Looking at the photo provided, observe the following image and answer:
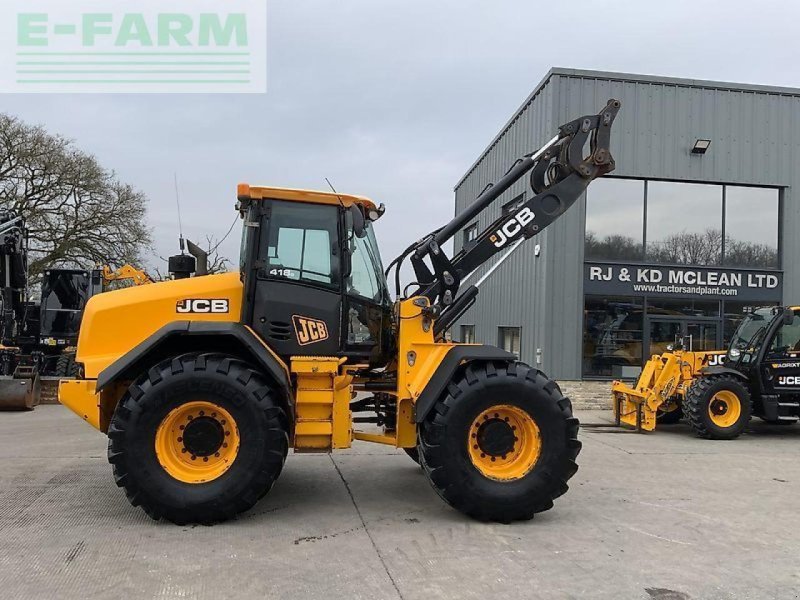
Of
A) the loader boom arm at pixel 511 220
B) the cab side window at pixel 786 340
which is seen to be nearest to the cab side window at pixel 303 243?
the loader boom arm at pixel 511 220

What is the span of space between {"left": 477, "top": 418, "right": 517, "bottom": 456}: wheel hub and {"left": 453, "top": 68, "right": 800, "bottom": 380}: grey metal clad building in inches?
334

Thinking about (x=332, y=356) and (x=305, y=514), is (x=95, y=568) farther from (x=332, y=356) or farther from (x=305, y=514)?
(x=332, y=356)

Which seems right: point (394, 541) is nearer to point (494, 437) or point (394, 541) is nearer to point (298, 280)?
point (494, 437)

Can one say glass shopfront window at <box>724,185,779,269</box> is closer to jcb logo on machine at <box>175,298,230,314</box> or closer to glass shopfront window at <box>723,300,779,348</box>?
glass shopfront window at <box>723,300,779,348</box>

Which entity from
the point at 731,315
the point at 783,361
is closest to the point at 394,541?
the point at 783,361

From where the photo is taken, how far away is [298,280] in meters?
5.48

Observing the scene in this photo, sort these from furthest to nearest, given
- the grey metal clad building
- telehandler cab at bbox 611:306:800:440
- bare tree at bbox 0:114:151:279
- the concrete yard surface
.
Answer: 1. bare tree at bbox 0:114:151:279
2. the grey metal clad building
3. telehandler cab at bbox 611:306:800:440
4. the concrete yard surface

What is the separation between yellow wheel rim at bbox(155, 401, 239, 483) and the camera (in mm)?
5031

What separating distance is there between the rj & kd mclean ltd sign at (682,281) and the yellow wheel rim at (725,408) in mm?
4177

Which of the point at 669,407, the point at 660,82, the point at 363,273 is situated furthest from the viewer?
the point at 660,82

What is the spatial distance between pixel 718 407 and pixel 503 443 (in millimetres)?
6486

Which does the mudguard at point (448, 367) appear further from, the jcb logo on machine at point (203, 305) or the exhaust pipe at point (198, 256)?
the exhaust pipe at point (198, 256)

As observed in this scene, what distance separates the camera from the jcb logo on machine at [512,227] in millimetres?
6035

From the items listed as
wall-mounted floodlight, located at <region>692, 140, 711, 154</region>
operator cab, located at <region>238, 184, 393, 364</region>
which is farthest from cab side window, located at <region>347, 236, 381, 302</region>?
wall-mounted floodlight, located at <region>692, 140, 711, 154</region>
